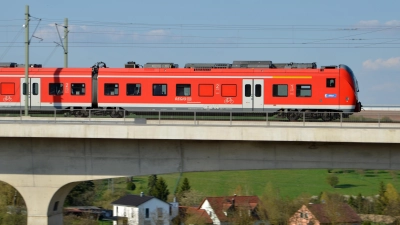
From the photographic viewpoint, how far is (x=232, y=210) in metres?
46.3

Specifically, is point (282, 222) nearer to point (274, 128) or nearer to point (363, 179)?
point (274, 128)

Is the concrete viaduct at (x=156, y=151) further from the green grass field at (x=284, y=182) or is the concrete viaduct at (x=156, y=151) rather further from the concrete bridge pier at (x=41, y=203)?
the green grass field at (x=284, y=182)

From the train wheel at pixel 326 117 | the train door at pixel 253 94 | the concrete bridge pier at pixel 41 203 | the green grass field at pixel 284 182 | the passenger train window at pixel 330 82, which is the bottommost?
the green grass field at pixel 284 182

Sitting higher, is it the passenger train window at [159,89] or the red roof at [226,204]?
the passenger train window at [159,89]

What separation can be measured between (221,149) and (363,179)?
66221 millimetres

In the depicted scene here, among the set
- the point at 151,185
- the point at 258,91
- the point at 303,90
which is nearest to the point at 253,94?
the point at 258,91

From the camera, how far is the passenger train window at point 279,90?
31.5 m

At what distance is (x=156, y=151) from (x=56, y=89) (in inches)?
455

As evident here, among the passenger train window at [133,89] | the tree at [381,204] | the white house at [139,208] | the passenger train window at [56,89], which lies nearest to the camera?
the passenger train window at [133,89]

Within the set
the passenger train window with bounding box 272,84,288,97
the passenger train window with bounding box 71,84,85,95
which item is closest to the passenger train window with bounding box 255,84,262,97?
the passenger train window with bounding box 272,84,288,97

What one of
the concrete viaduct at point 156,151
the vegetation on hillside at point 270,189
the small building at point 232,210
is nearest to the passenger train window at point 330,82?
the concrete viaduct at point 156,151

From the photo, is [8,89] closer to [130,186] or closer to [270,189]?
[270,189]

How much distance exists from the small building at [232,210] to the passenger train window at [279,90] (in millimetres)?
11906

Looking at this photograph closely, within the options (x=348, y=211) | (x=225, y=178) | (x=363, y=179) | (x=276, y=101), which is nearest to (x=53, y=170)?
(x=276, y=101)
